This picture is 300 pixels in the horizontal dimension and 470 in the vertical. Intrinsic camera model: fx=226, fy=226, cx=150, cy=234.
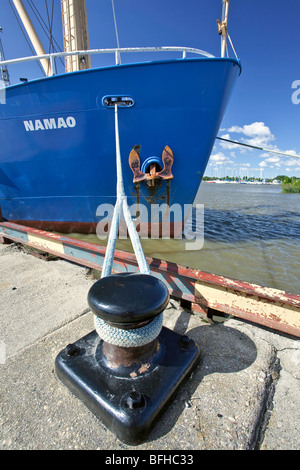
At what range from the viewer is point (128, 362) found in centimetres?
136

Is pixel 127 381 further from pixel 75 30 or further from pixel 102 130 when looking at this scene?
pixel 75 30

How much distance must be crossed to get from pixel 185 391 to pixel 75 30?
7751 mm

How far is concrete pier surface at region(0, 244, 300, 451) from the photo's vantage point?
1.12 m

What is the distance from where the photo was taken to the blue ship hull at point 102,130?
3.87 meters

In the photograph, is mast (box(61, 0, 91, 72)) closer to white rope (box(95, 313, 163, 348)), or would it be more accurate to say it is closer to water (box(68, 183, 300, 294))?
water (box(68, 183, 300, 294))

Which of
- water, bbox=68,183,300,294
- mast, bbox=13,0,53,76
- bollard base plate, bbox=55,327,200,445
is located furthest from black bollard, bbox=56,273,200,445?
mast, bbox=13,0,53,76

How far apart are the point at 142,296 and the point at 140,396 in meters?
0.50

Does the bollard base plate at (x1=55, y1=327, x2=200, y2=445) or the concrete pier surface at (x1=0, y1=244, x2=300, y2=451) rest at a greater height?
the bollard base plate at (x1=55, y1=327, x2=200, y2=445)

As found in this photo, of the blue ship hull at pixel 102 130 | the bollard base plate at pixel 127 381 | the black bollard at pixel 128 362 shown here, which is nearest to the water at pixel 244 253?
the blue ship hull at pixel 102 130

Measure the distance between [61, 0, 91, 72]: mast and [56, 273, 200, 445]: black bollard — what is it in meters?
6.39

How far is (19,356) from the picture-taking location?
1.66 metres

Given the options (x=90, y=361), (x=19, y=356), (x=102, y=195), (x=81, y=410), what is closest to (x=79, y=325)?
(x=19, y=356)

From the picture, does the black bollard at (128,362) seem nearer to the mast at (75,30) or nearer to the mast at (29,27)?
the mast at (75,30)
